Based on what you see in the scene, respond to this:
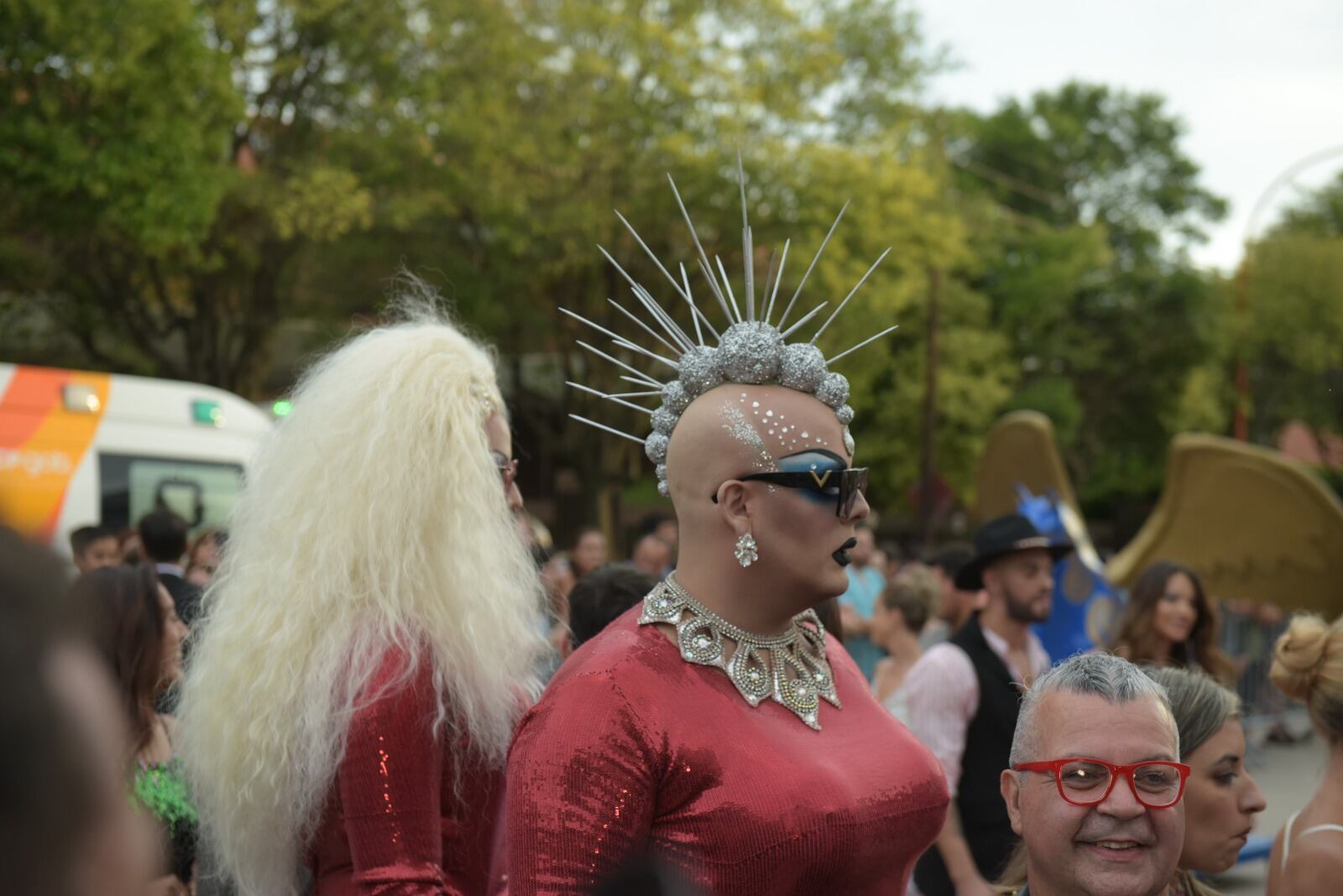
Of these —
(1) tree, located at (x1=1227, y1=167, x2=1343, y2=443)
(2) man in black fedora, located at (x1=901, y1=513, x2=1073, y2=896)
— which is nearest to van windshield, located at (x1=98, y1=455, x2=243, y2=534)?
(2) man in black fedora, located at (x1=901, y1=513, x2=1073, y2=896)

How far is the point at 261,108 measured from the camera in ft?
61.9

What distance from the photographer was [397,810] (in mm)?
2527

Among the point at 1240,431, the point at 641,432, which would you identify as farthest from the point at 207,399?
the point at 1240,431

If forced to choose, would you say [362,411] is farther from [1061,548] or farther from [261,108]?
[261,108]

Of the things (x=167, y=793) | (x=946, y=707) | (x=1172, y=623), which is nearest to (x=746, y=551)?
(x=167, y=793)

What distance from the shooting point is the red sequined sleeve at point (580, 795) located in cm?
229

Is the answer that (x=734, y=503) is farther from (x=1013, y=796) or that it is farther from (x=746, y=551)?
(x=1013, y=796)

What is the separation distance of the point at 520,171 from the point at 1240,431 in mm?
23910

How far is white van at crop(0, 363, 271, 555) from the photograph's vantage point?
8398 millimetres

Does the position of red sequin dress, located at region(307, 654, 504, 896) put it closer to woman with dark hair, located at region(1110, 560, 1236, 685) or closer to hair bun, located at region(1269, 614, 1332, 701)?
hair bun, located at region(1269, 614, 1332, 701)

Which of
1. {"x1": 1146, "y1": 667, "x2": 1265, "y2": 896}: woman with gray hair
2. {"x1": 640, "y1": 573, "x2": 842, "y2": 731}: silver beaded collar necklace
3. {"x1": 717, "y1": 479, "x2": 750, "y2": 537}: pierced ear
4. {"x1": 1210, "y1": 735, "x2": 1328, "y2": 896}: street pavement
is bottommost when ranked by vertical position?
{"x1": 1210, "y1": 735, "x2": 1328, "y2": 896}: street pavement

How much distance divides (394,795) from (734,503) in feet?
2.55

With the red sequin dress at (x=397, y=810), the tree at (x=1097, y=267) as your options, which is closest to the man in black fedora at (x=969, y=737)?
the red sequin dress at (x=397, y=810)

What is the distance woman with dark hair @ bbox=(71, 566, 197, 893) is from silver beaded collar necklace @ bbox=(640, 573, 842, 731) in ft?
4.21
